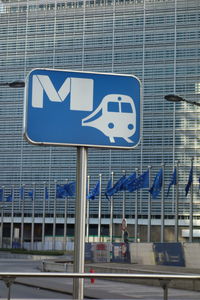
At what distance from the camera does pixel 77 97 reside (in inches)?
192

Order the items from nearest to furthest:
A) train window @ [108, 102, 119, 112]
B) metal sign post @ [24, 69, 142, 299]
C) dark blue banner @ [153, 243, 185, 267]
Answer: metal sign post @ [24, 69, 142, 299] → train window @ [108, 102, 119, 112] → dark blue banner @ [153, 243, 185, 267]

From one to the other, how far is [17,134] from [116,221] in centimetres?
2938

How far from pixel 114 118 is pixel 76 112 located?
0.97 feet

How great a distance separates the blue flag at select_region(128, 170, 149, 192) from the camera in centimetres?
6437

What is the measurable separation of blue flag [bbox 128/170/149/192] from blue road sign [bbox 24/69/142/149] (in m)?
58.9

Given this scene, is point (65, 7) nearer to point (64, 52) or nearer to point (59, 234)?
point (64, 52)

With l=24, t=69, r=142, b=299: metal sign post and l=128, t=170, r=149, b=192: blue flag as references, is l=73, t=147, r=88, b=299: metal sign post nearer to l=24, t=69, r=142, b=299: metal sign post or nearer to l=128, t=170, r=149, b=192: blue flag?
l=24, t=69, r=142, b=299: metal sign post

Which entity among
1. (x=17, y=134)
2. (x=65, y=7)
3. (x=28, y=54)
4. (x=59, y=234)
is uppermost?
(x=65, y=7)

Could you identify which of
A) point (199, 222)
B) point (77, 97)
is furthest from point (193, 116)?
point (77, 97)

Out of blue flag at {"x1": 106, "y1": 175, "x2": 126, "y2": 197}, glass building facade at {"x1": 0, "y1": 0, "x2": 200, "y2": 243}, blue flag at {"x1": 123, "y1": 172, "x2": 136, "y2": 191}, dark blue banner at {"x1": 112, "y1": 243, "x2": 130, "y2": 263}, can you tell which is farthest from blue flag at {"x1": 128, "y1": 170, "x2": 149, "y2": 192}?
glass building facade at {"x1": 0, "y1": 0, "x2": 200, "y2": 243}

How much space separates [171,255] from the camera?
33.2 metres

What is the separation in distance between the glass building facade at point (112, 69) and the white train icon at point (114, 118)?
108128mm

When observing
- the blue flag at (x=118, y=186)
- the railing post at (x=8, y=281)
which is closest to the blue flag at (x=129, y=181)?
the blue flag at (x=118, y=186)

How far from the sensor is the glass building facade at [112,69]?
120 meters
